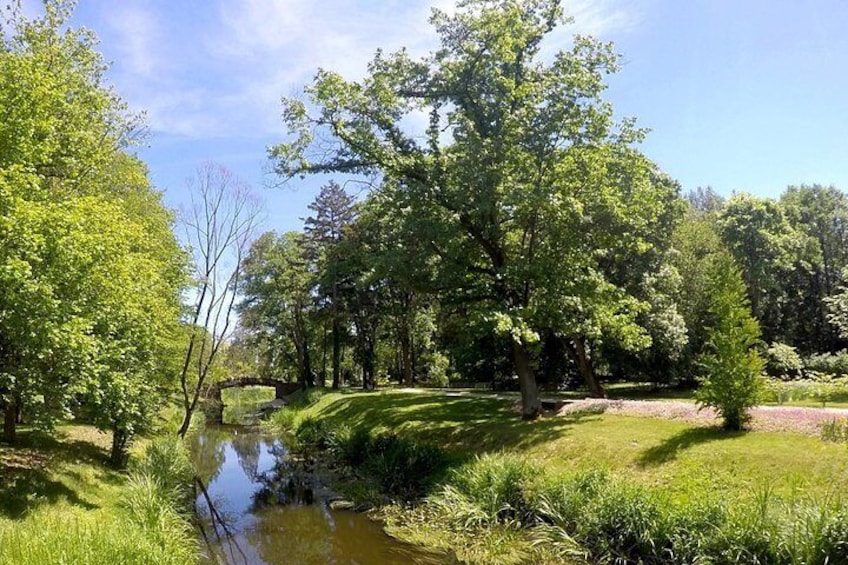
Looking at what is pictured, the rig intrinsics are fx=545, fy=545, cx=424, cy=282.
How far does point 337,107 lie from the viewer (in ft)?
64.8

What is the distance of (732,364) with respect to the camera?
13594 millimetres

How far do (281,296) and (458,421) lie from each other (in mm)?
28336

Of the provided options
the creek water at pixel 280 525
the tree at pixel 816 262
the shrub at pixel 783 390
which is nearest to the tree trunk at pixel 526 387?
the creek water at pixel 280 525

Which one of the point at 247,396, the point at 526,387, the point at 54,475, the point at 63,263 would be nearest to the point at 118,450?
the point at 54,475

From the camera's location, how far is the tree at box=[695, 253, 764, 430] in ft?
44.1

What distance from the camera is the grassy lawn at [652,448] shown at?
36.0ft

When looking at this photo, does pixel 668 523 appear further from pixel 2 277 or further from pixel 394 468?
pixel 2 277

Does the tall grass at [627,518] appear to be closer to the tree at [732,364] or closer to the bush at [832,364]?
the tree at [732,364]

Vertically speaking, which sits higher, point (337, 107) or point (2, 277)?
point (337, 107)

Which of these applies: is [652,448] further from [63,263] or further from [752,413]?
[63,263]

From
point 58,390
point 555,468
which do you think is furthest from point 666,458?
point 58,390

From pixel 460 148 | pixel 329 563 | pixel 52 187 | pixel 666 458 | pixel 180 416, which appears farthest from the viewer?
pixel 180 416

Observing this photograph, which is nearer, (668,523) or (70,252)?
(668,523)

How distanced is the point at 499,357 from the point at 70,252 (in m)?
27.0
